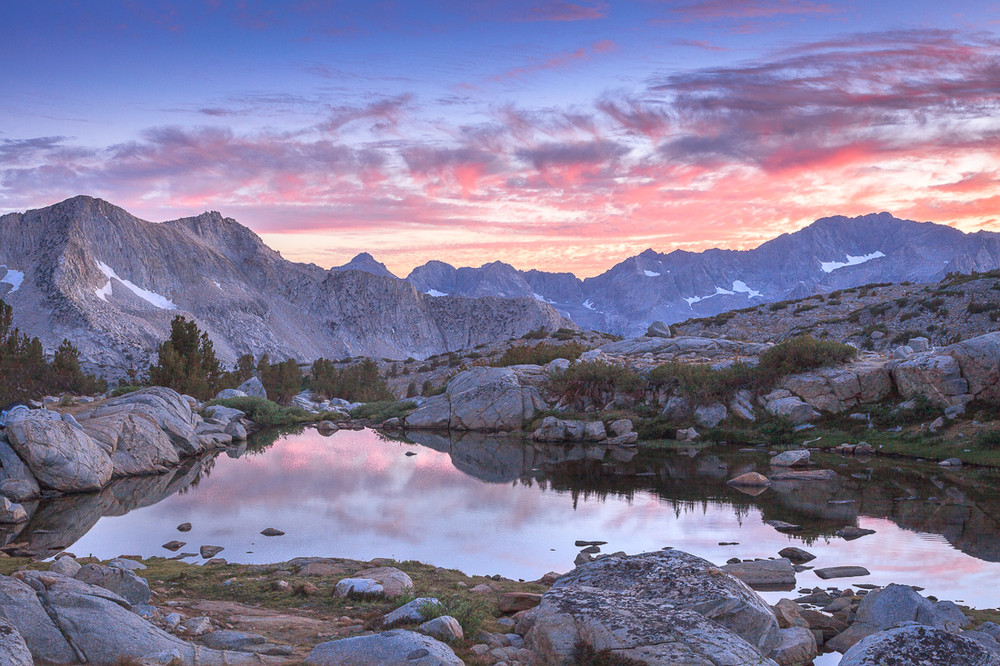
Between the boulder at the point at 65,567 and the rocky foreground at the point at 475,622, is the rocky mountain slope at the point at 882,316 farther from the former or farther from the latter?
the boulder at the point at 65,567

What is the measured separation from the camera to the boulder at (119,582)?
10.3m

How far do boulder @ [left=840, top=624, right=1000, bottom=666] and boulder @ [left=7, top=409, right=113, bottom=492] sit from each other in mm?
22450

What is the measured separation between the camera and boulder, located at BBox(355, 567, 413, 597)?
11.6m

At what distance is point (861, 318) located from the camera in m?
53.4

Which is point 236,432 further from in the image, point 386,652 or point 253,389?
point 386,652

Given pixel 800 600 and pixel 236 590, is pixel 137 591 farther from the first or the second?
pixel 800 600

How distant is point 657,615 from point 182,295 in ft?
524

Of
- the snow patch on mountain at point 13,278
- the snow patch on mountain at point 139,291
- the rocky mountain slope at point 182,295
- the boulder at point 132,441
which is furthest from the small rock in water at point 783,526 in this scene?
the snow patch on mountain at point 139,291

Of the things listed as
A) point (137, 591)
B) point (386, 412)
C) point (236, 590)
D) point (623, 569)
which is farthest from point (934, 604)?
point (386, 412)

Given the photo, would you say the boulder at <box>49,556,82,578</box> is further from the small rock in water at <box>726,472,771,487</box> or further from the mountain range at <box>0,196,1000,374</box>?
the mountain range at <box>0,196,1000,374</box>

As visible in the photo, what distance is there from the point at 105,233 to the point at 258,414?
5103 inches

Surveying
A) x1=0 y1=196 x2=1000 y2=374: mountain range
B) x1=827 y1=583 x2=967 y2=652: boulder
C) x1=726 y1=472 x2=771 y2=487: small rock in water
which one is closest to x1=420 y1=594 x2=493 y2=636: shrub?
x1=827 y1=583 x2=967 y2=652: boulder

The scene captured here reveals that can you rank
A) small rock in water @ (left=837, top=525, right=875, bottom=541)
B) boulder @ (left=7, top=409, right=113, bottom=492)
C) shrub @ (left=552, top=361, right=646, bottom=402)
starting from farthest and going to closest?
1. shrub @ (left=552, top=361, right=646, bottom=402)
2. boulder @ (left=7, top=409, right=113, bottom=492)
3. small rock in water @ (left=837, top=525, right=875, bottom=541)

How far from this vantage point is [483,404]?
3959 cm
